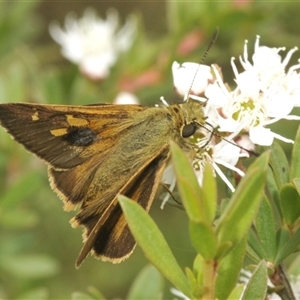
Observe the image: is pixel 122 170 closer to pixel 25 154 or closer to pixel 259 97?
pixel 259 97

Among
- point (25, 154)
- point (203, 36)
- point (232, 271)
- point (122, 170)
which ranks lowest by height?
point (232, 271)

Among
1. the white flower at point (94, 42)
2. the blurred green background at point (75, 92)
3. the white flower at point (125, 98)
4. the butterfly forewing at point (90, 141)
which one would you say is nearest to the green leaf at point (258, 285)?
the butterfly forewing at point (90, 141)

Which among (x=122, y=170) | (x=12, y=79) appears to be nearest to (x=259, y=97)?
(x=122, y=170)

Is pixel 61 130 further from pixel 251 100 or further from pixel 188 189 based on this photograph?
pixel 188 189

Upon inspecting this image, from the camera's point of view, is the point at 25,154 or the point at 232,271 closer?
the point at 232,271

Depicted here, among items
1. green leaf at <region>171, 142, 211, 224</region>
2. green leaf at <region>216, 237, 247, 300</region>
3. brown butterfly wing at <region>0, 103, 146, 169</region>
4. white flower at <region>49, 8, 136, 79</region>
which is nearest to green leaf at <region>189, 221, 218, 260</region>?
green leaf at <region>171, 142, 211, 224</region>

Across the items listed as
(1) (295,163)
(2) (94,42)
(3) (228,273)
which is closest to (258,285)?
(3) (228,273)

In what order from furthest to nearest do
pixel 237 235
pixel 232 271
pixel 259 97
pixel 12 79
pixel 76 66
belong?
1. pixel 76 66
2. pixel 12 79
3. pixel 259 97
4. pixel 232 271
5. pixel 237 235
